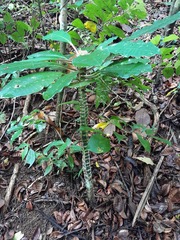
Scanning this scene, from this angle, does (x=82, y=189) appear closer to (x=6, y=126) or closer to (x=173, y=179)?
(x=173, y=179)

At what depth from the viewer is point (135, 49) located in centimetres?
81

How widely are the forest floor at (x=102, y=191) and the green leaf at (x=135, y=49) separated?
3.72 feet

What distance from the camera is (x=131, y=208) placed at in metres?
1.65

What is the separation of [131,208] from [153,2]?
9.69ft

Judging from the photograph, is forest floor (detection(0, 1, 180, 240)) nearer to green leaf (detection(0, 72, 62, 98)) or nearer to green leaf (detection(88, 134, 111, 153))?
green leaf (detection(88, 134, 111, 153))

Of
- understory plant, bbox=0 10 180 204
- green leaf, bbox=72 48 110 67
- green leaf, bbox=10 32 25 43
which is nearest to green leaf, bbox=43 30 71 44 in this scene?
understory plant, bbox=0 10 180 204

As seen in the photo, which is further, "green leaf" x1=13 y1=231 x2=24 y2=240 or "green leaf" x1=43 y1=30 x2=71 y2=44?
"green leaf" x1=13 y1=231 x2=24 y2=240

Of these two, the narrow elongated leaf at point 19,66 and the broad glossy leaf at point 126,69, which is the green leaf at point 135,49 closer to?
the broad glossy leaf at point 126,69

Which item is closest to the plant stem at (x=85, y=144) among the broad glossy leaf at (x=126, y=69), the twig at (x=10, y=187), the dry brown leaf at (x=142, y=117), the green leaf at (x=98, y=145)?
the green leaf at (x=98, y=145)

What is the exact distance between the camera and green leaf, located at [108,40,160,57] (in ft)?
2.63

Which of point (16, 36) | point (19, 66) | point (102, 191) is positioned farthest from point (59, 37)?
point (102, 191)

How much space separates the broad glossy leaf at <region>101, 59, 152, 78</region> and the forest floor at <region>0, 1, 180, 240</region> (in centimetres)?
103

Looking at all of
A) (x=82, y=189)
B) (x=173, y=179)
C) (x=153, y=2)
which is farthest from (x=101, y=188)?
(x=153, y=2)

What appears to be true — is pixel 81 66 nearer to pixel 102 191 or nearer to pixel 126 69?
pixel 126 69
